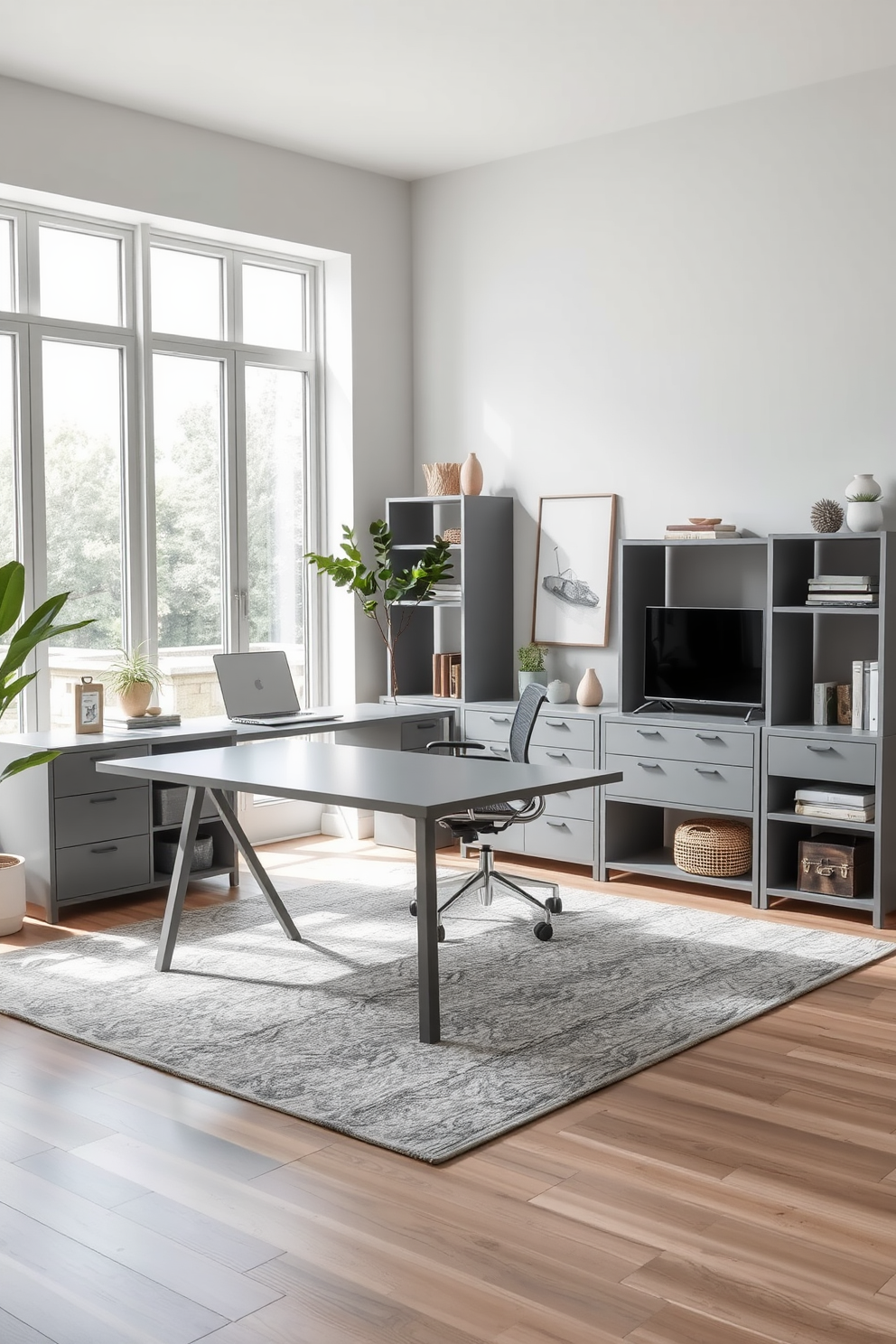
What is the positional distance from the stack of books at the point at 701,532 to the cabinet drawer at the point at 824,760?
0.98 metres

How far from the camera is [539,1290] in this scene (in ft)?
8.45

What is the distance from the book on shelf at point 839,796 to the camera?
5426 mm

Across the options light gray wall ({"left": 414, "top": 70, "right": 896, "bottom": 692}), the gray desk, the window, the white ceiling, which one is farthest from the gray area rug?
the white ceiling

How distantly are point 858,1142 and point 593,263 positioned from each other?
4.71m

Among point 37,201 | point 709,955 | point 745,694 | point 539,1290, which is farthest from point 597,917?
point 37,201

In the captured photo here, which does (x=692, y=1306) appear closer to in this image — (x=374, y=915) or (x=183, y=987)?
(x=183, y=987)

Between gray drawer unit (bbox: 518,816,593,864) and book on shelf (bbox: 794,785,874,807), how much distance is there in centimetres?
107

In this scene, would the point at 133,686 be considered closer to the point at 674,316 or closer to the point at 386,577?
the point at 386,577

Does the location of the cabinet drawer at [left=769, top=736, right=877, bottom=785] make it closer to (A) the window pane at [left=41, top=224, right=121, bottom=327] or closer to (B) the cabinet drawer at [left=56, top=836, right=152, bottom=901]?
(B) the cabinet drawer at [left=56, top=836, right=152, bottom=901]

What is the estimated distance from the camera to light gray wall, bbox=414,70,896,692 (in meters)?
5.77

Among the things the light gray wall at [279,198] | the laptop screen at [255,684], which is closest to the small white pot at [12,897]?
the laptop screen at [255,684]

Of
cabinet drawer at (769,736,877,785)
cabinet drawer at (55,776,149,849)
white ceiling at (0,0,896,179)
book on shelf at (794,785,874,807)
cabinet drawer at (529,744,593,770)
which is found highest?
white ceiling at (0,0,896,179)

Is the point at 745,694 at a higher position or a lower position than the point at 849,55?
lower

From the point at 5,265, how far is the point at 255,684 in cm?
224
